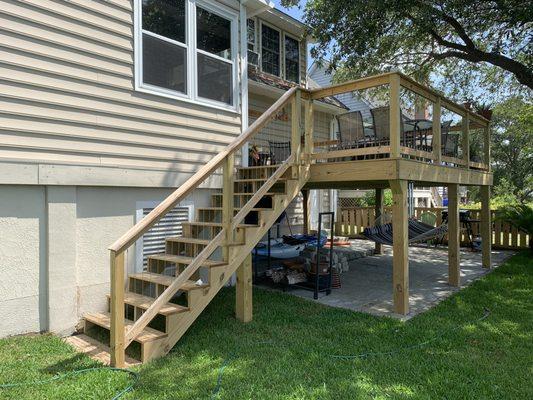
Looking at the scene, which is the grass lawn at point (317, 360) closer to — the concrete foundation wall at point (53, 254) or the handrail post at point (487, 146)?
the concrete foundation wall at point (53, 254)

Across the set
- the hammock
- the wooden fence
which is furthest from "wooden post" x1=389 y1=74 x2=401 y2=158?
the wooden fence

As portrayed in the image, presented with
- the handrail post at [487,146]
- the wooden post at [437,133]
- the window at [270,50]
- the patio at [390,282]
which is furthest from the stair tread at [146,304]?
the handrail post at [487,146]

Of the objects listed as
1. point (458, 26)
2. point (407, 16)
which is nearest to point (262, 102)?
point (407, 16)

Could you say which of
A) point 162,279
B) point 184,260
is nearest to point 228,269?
point 184,260

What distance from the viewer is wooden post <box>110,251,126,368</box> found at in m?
3.06

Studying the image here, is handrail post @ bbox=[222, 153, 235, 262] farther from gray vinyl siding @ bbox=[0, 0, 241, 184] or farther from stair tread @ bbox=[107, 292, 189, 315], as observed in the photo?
gray vinyl siding @ bbox=[0, 0, 241, 184]

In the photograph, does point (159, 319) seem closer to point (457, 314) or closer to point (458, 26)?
point (457, 314)

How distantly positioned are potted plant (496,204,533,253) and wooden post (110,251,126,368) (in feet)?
31.1

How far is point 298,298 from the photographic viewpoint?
5.38 metres

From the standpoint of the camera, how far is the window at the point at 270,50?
9141 mm

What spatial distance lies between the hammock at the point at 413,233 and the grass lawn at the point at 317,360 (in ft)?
4.48

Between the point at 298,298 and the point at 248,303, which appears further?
the point at 298,298

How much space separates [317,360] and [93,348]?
213 centimetres

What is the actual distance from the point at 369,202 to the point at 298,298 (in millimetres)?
11056
